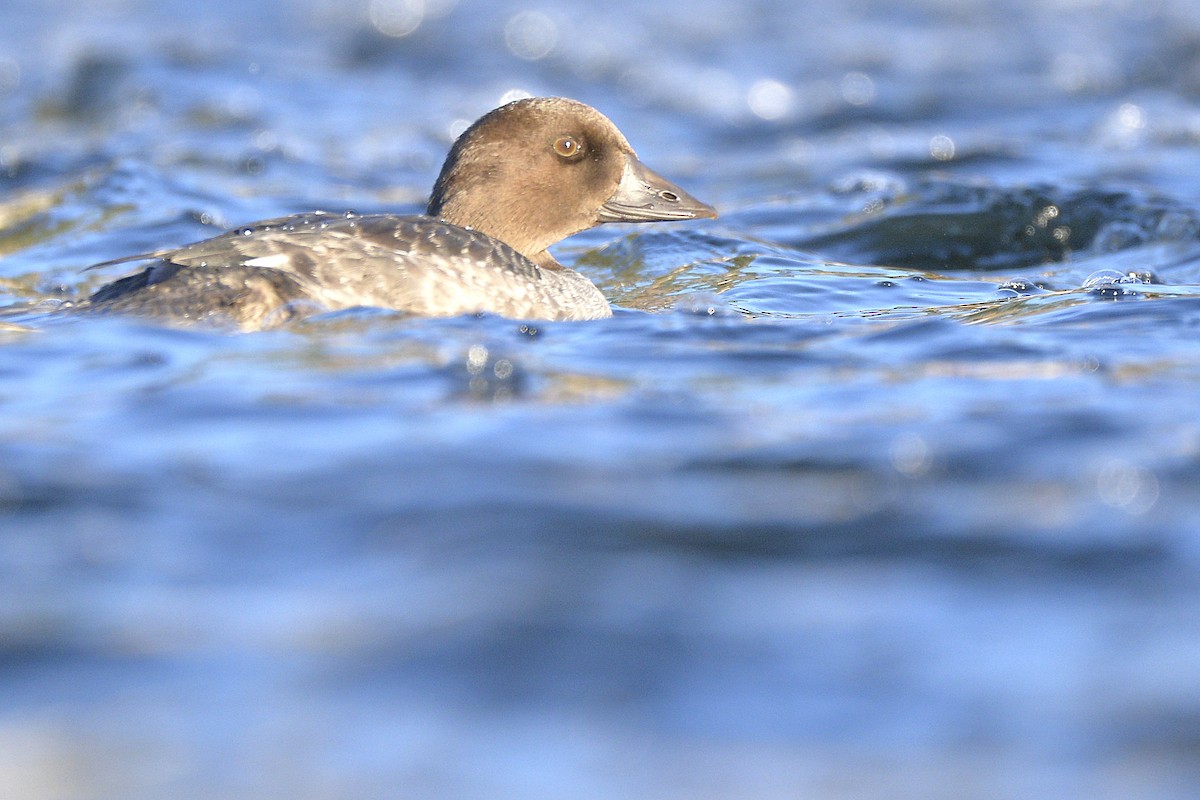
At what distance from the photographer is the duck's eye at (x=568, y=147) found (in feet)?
23.6

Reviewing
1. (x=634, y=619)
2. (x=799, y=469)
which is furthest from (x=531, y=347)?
(x=634, y=619)

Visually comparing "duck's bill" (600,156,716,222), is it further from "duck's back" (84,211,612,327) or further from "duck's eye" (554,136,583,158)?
"duck's back" (84,211,612,327)

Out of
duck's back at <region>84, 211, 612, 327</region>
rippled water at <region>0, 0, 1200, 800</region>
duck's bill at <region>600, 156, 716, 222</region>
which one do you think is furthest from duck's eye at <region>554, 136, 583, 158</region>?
duck's back at <region>84, 211, 612, 327</region>

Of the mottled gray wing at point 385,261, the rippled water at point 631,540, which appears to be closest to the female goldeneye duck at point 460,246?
the mottled gray wing at point 385,261

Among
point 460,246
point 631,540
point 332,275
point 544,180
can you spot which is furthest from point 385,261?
point 631,540

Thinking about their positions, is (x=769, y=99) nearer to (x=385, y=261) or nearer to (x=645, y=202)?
(x=645, y=202)

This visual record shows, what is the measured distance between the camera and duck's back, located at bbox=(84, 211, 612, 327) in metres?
5.70

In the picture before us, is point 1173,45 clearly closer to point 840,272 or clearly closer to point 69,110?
point 840,272

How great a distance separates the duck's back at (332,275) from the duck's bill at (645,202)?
115 cm

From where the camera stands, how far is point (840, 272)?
8.08m

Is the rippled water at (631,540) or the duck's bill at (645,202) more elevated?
the duck's bill at (645,202)

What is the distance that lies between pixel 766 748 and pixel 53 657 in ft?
5.07

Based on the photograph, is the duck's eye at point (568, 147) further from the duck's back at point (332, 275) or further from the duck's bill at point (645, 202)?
the duck's back at point (332, 275)

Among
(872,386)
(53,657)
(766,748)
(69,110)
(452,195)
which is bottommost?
(766,748)
